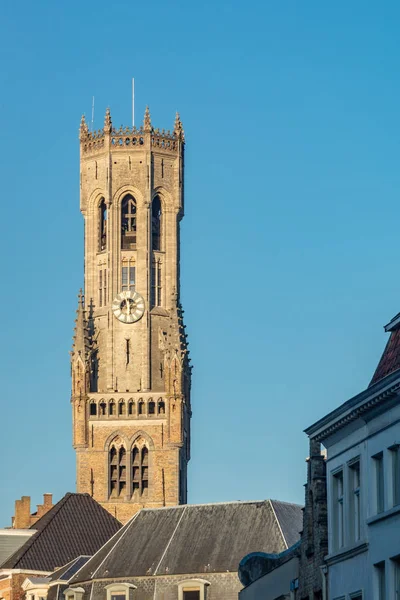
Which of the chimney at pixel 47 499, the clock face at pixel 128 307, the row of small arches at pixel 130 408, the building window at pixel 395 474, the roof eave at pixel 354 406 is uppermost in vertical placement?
the clock face at pixel 128 307

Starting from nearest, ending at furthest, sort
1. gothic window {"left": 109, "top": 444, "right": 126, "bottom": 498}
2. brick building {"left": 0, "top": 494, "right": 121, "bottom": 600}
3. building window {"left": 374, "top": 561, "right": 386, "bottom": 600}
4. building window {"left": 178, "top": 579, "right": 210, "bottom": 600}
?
building window {"left": 374, "top": 561, "right": 386, "bottom": 600} < building window {"left": 178, "top": 579, "right": 210, "bottom": 600} < brick building {"left": 0, "top": 494, "right": 121, "bottom": 600} < gothic window {"left": 109, "top": 444, "right": 126, "bottom": 498}

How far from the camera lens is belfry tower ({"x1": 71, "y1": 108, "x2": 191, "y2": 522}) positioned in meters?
127

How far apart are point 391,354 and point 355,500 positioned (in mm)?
3715

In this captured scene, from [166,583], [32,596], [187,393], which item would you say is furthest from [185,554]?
[187,393]

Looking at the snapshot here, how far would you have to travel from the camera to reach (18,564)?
317 ft

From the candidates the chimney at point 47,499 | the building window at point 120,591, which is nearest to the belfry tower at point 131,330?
the chimney at point 47,499

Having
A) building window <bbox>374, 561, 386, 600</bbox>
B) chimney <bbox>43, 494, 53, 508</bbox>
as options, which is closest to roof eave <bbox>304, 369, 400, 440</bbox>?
building window <bbox>374, 561, 386, 600</bbox>

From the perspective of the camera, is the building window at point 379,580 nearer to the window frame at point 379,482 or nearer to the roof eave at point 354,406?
the window frame at point 379,482

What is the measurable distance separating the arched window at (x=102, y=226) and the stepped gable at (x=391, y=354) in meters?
92.2

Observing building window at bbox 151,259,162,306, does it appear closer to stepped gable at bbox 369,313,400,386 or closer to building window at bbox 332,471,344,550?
building window at bbox 332,471,344,550

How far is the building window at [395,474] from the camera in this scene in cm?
3981

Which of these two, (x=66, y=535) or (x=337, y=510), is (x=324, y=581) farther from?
(x=66, y=535)

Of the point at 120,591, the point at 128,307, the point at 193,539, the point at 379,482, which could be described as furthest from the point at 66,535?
the point at 379,482

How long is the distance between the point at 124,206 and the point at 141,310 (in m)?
8.85
